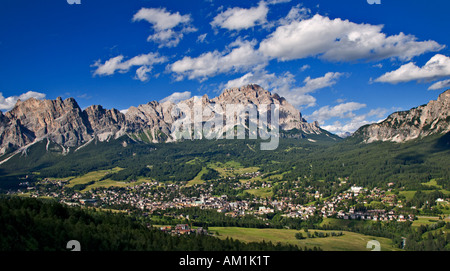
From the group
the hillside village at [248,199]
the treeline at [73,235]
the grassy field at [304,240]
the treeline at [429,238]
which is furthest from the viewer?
the hillside village at [248,199]

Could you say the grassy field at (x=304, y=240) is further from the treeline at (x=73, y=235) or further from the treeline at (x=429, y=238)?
the treeline at (x=73, y=235)

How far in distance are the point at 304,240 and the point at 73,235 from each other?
4837 centimetres

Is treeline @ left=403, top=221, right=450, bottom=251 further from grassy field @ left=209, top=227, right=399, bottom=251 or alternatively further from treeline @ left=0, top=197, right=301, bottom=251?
treeline @ left=0, top=197, right=301, bottom=251

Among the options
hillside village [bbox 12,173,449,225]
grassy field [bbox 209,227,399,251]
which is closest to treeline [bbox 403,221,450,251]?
grassy field [bbox 209,227,399,251]

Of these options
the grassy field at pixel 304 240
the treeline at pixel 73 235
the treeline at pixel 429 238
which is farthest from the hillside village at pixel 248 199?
the treeline at pixel 73 235

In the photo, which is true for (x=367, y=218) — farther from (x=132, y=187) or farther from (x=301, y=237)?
(x=132, y=187)

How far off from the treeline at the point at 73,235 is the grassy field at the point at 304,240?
11205mm

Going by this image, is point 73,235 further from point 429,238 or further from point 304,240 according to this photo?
point 429,238

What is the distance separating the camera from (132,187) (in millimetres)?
160875

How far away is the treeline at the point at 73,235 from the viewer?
41.1 m

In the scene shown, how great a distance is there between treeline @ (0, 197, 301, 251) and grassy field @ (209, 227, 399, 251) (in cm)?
1121

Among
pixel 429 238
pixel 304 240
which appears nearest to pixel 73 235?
pixel 304 240

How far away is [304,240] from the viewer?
235 feet
